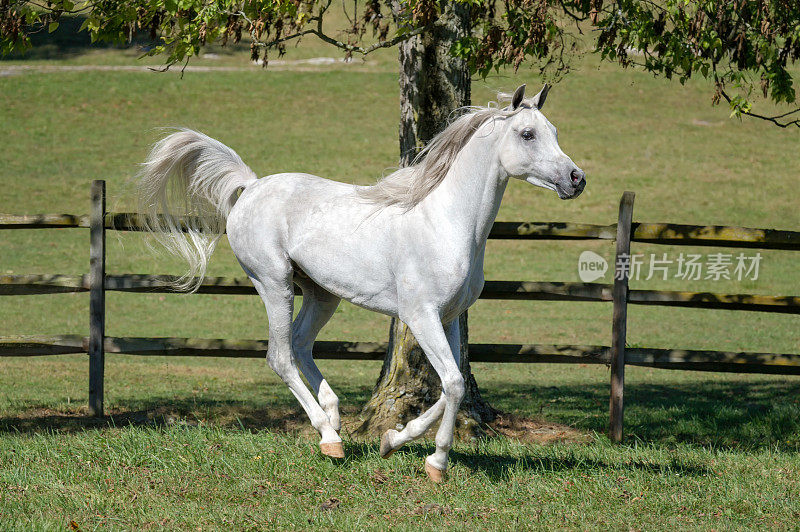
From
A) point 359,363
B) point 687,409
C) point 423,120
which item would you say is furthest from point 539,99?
point 359,363

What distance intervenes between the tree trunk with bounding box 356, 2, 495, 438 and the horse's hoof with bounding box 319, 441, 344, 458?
5.68 feet

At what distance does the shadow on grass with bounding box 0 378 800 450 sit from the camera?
693 cm

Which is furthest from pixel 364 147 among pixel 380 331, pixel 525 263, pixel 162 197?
pixel 162 197

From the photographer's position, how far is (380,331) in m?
13.7

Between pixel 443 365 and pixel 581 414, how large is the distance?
12.9 ft

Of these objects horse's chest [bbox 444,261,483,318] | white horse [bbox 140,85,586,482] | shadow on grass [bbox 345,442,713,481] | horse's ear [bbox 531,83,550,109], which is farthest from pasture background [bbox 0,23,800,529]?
horse's chest [bbox 444,261,483,318]

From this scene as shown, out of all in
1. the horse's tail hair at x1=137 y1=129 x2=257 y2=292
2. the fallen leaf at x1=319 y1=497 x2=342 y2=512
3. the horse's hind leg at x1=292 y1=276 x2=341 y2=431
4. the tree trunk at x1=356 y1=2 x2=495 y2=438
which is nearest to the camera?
the fallen leaf at x1=319 y1=497 x2=342 y2=512

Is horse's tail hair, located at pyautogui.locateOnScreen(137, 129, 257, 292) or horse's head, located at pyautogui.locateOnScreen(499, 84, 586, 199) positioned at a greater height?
horse's head, located at pyautogui.locateOnScreen(499, 84, 586, 199)

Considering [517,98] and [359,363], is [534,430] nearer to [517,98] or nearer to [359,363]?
[517,98]

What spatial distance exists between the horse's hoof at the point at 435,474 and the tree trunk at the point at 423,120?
185cm

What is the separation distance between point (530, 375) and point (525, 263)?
301 inches

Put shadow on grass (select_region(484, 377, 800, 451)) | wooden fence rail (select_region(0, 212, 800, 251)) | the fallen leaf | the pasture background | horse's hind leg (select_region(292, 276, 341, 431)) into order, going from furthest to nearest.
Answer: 1. shadow on grass (select_region(484, 377, 800, 451))
2. wooden fence rail (select_region(0, 212, 800, 251))
3. horse's hind leg (select_region(292, 276, 341, 431))
4. the pasture background
5. the fallen leaf

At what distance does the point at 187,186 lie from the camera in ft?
17.7

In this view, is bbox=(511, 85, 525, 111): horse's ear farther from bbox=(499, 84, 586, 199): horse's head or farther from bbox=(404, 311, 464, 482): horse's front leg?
bbox=(404, 311, 464, 482): horse's front leg
